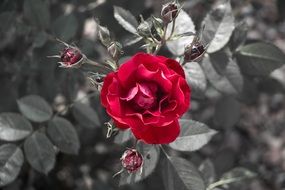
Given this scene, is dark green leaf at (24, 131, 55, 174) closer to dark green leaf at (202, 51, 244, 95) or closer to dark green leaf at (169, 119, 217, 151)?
dark green leaf at (169, 119, 217, 151)

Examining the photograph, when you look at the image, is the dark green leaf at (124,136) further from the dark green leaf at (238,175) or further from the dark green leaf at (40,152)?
the dark green leaf at (238,175)

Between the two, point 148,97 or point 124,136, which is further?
point 124,136

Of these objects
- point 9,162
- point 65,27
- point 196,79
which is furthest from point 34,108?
point 196,79

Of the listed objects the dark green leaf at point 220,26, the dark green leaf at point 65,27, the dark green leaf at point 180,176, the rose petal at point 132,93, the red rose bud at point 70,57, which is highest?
the rose petal at point 132,93

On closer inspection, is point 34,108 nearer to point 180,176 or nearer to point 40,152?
point 40,152

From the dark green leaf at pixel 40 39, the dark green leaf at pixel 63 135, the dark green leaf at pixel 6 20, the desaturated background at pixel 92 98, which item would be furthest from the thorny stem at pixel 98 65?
the dark green leaf at pixel 6 20
